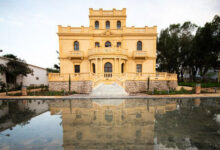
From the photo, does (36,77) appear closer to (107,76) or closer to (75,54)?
(75,54)

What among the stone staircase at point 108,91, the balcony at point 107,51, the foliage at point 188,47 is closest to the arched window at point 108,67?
the balcony at point 107,51

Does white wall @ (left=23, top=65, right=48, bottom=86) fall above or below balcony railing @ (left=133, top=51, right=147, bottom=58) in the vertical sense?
below

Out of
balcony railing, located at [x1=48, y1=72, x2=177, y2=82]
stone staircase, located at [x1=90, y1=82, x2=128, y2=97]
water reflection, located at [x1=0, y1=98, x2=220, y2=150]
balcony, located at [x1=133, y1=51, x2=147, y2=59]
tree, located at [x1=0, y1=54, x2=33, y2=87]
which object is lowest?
water reflection, located at [x1=0, y1=98, x2=220, y2=150]

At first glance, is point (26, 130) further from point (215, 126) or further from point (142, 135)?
point (215, 126)

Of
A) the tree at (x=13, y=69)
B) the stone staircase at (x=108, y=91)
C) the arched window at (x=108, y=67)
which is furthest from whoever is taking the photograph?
the arched window at (x=108, y=67)

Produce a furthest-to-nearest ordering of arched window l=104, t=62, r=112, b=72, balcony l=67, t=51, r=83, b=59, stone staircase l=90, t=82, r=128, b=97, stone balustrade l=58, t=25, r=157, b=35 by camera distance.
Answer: stone balustrade l=58, t=25, r=157, b=35 → balcony l=67, t=51, r=83, b=59 → arched window l=104, t=62, r=112, b=72 → stone staircase l=90, t=82, r=128, b=97

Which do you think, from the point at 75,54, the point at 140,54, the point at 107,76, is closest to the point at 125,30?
the point at 140,54

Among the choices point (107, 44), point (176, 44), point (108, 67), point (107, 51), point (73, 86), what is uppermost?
point (176, 44)

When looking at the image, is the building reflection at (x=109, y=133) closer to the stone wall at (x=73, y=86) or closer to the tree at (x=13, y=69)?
the stone wall at (x=73, y=86)

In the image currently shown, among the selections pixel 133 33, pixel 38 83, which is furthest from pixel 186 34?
pixel 38 83

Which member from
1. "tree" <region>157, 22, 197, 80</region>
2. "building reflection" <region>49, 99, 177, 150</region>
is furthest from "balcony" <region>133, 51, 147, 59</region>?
"building reflection" <region>49, 99, 177, 150</region>

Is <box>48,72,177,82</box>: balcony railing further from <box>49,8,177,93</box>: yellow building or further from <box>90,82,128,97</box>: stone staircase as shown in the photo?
<box>49,8,177,93</box>: yellow building

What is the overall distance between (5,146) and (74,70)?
15146mm

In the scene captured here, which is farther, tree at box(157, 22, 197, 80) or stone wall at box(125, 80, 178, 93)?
tree at box(157, 22, 197, 80)
